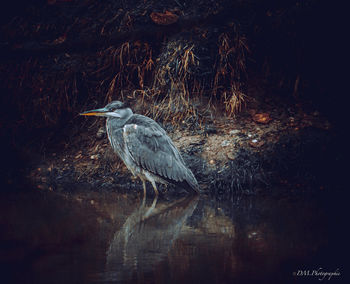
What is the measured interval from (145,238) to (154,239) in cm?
7

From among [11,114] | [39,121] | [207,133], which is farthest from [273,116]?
[11,114]

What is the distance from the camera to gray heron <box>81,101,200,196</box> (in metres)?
4.46

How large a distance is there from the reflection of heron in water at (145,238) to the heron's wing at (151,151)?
1.50 ft

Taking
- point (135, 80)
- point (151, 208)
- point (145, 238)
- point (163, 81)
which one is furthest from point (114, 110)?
point (145, 238)

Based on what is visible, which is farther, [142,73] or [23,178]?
[142,73]

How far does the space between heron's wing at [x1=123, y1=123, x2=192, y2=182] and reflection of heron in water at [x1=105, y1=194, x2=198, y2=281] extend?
1.50 feet

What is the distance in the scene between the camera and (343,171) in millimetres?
4648

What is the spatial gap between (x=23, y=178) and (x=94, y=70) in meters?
1.95

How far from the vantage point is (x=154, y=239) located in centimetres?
286

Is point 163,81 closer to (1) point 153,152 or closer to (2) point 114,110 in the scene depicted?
(2) point 114,110

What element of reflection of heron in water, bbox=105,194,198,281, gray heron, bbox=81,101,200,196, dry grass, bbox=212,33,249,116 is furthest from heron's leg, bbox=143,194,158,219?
dry grass, bbox=212,33,249,116

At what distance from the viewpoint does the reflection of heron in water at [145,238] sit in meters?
2.25

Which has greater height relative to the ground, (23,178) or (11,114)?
(11,114)

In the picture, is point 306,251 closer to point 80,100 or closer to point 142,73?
point 142,73
